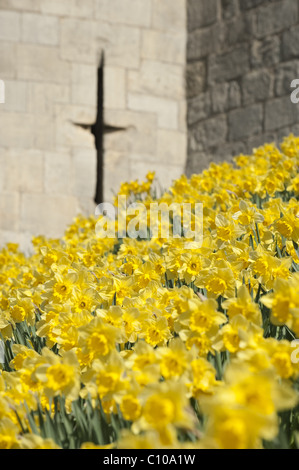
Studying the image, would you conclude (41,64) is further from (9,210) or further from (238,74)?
(238,74)

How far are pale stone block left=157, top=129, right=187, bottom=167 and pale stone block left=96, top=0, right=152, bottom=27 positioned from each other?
1.31 metres

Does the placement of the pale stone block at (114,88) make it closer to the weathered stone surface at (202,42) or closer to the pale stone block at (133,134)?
the pale stone block at (133,134)

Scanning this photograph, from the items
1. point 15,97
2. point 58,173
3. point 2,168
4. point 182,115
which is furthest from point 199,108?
point 2,168

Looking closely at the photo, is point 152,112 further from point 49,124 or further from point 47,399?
point 47,399

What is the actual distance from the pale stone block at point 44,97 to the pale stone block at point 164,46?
3.62 feet

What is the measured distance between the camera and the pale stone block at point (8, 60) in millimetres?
7445

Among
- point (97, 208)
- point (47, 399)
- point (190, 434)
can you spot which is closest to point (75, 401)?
point (47, 399)

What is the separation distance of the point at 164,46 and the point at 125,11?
1.98 feet

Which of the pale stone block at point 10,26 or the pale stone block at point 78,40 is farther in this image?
the pale stone block at point 78,40

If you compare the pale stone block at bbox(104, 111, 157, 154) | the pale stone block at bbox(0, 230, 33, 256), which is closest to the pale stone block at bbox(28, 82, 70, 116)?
the pale stone block at bbox(104, 111, 157, 154)

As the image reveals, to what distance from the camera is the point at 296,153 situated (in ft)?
13.7

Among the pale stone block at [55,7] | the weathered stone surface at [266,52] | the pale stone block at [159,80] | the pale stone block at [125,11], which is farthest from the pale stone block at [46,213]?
the weathered stone surface at [266,52]

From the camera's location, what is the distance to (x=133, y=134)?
7.88 metres

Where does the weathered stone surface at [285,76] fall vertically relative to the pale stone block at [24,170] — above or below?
above
